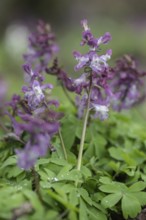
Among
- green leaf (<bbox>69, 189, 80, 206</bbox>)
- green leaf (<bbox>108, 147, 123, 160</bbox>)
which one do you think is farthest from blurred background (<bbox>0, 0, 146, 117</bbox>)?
green leaf (<bbox>69, 189, 80, 206</bbox>)

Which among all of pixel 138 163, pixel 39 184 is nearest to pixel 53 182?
pixel 39 184

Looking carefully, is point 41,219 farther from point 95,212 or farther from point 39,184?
point 95,212

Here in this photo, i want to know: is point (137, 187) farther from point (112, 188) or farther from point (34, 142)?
point (34, 142)

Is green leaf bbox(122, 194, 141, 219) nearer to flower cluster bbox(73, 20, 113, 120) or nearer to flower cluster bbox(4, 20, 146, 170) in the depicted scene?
flower cluster bbox(4, 20, 146, 170)

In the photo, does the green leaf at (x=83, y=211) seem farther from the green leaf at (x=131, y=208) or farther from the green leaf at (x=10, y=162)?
the green leaf at (x=10, y=162)

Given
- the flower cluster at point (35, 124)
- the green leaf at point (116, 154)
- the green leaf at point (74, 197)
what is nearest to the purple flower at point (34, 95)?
the flower cluster at point (35, 124)

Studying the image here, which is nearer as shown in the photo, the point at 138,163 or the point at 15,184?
the point at 15,184
